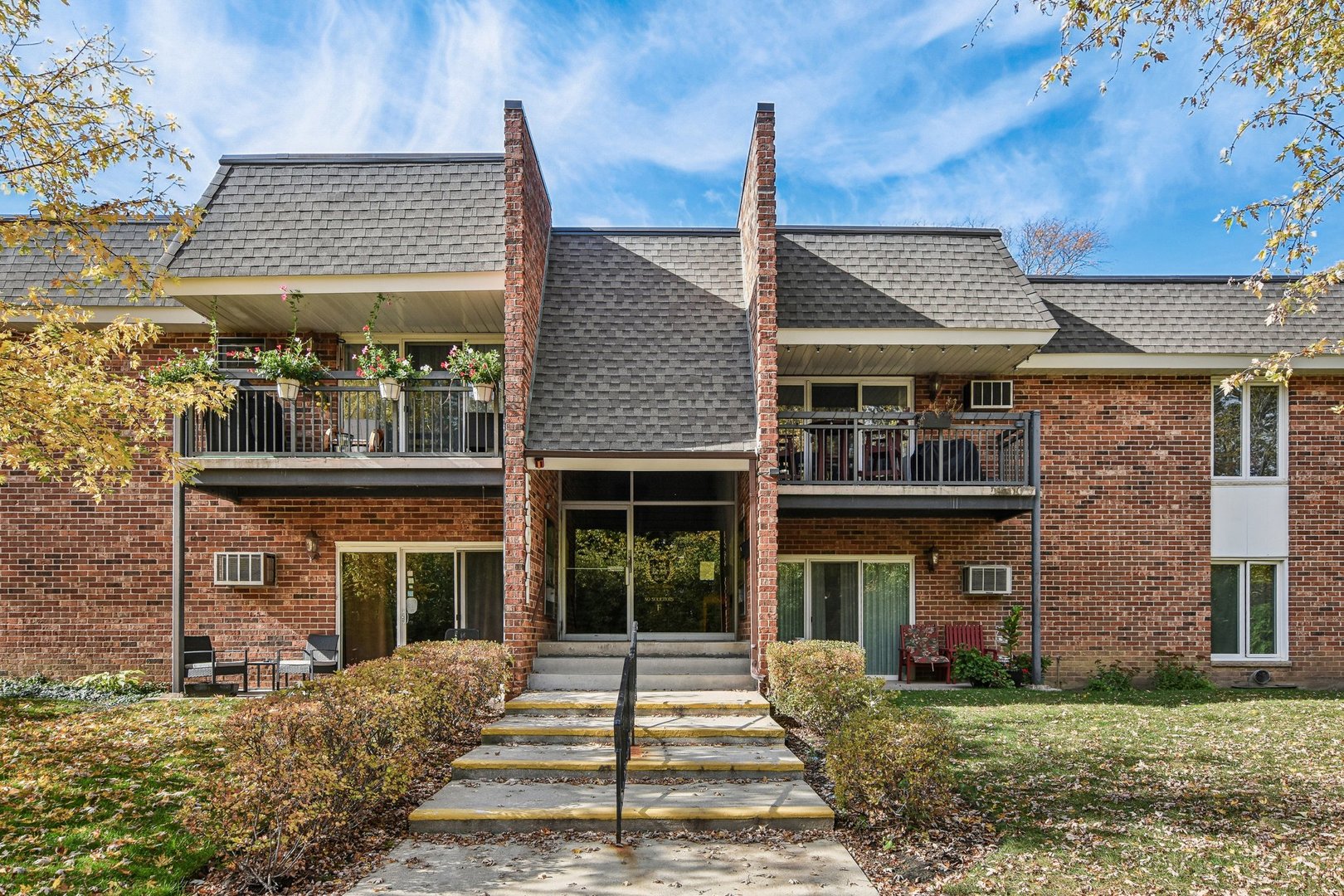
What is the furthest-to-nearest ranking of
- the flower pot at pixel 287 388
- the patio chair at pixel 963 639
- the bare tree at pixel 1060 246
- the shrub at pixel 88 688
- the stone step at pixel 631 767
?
1. the bare tree at pixel 1060 246
2. the patio chair at pixel 963 639
3. the shrub at pixel 88 688
4. the flower pot at pixel 287 388
5. the stone step at pixel 631 767

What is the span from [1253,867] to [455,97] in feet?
39.5

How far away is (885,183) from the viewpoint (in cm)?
2648

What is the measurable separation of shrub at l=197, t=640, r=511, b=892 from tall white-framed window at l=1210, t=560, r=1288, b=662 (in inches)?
464

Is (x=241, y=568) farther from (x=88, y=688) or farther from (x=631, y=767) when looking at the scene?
(x=631, y=767)

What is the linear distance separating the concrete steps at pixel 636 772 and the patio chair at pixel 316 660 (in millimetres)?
3412

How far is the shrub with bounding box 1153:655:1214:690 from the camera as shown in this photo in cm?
1209

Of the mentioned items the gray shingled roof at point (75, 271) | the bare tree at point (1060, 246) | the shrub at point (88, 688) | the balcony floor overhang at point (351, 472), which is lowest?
the shrub at point (88, 688)

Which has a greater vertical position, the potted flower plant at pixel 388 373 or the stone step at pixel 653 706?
the potted flower plant at pixel 388 373

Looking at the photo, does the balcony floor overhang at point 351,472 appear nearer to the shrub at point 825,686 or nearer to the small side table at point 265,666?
the small side table at point 265,666

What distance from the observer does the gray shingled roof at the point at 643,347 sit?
10070 mm

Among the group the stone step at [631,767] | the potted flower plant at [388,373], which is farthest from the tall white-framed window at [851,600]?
the potted flower plant at [388,373]

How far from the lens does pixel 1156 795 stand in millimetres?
6438

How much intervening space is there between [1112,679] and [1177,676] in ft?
3.17

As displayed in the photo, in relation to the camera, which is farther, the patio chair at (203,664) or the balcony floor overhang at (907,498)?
the balcony floor overhang at (907,498)
